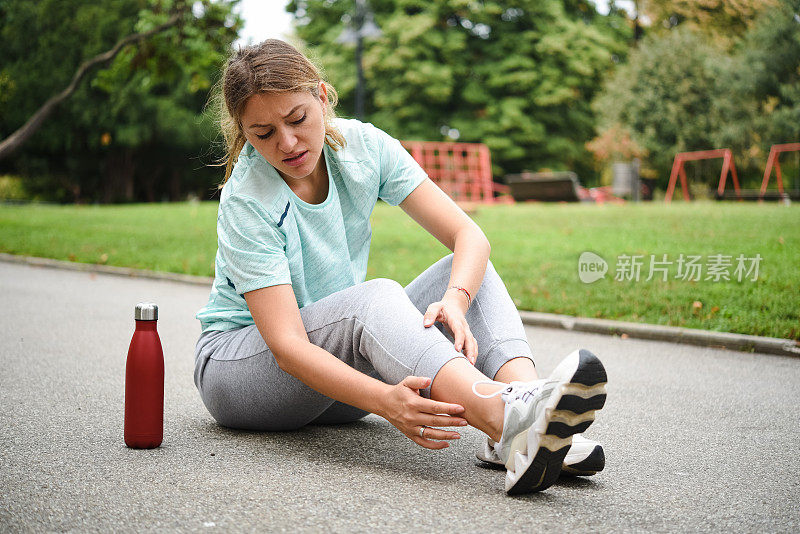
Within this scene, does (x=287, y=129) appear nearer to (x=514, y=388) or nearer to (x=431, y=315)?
(x=431, y=315)

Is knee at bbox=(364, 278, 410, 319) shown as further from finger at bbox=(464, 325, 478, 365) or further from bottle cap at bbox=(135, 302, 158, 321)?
bottle cap at bbox=(135, 302, 158, 321)

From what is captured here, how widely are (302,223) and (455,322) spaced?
62 cm

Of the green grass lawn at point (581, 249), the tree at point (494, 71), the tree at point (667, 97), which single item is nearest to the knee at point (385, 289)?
the green grass lawn at point (581, 249)

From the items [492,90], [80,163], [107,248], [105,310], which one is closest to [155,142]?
[80,163]

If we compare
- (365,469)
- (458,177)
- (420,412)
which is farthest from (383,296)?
(458,177)

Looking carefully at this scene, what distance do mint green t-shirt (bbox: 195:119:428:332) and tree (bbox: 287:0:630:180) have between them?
27.6 m

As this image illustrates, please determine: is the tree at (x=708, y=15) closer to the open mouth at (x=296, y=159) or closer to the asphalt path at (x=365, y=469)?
the asphalt path at (x=365, y=469)

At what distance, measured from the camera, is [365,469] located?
9.04 feet

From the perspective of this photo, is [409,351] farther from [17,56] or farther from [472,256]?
[17,56]

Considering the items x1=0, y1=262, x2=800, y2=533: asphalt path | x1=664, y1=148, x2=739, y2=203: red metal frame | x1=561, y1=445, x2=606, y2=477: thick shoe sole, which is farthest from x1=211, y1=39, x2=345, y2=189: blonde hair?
x1=664, y1=148, x2=739, y2=203: red metal frame

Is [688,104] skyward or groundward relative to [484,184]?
skyward

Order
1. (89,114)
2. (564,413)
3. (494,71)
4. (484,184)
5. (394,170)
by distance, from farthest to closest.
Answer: (494,71)
(89,114)
(484,184)
(394,170)
(564,413)

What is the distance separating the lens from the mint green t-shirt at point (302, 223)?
2.61 m

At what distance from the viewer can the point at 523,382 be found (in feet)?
7.77
